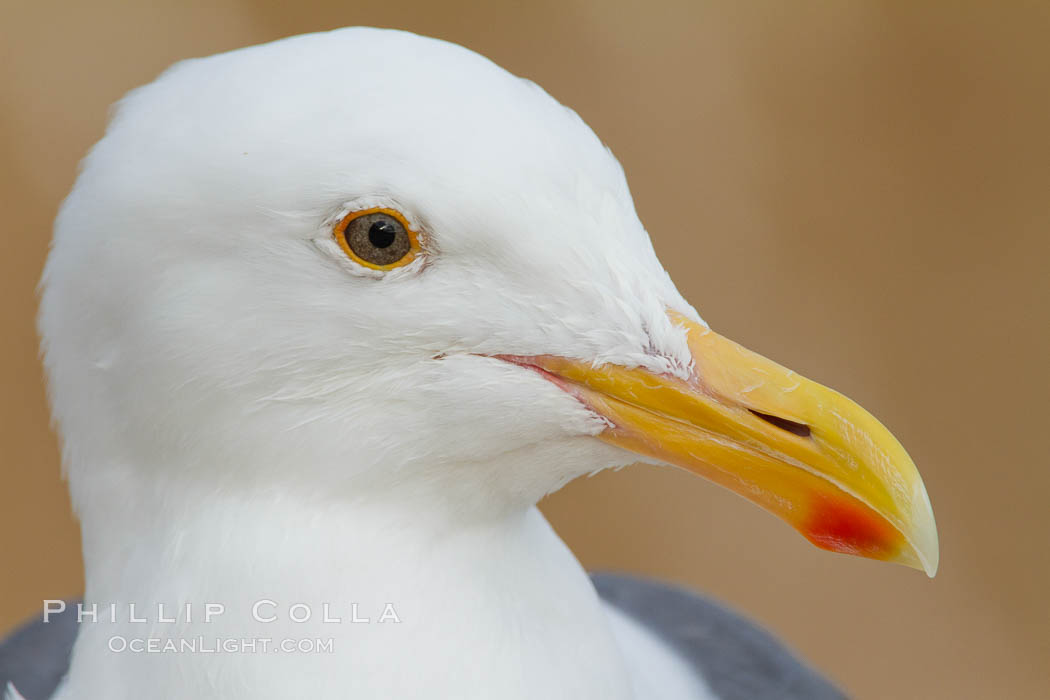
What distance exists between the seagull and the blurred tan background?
2108 millimetres

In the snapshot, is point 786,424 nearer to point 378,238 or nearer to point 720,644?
point 378,238

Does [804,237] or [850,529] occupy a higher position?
[804,237]

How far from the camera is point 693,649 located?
177 cm

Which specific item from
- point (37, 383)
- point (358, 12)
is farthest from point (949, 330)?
point (37, 383)

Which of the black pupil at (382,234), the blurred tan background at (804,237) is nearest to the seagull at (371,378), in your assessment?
the black pupil at (382,234)

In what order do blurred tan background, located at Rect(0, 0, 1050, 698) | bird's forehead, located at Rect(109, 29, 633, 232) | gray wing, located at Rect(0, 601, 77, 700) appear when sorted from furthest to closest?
blurred tan background, located at Rect(0, 0, 1050, 698), gray wing, located at Rect(0, 601, 77, 700), bird's forehead, located at Rect(109, 29, 633, 232)

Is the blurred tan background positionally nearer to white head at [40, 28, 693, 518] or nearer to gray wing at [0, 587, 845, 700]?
gray wing at [0, 587, 845, 700]

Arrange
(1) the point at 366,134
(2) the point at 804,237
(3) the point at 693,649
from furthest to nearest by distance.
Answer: (2) the point at 804,237 → (3) the point at 693,649 → (1) the point at 366,134

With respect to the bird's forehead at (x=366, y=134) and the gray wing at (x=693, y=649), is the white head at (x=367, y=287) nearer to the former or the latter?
the bird's forehead at (x=366, y=134)

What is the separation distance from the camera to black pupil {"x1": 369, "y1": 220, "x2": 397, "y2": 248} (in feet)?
3.50

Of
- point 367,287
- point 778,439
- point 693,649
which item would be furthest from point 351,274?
point 693,649

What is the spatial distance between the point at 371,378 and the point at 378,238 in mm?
127

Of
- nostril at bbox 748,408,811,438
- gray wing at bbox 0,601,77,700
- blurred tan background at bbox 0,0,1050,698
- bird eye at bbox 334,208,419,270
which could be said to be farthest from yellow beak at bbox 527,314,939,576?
blurred tan background at bbox 0,0,1050,698

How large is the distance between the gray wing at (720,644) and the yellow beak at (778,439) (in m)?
0.64
